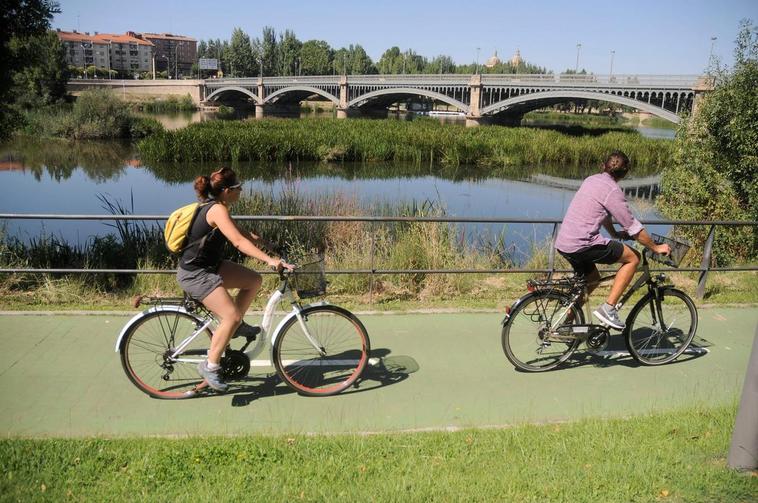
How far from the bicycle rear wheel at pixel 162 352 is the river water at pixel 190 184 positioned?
11924 mm

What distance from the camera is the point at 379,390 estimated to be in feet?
15.5

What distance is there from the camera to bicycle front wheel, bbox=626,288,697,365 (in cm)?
526

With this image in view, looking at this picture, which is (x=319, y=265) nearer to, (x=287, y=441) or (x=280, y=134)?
(x=287, y=441)

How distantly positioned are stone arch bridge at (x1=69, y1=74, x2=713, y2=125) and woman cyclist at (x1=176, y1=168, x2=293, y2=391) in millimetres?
13775

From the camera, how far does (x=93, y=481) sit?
330 centimetres

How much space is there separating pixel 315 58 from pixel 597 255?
150 m

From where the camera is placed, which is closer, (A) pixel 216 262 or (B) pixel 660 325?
(A) pixel 216 262

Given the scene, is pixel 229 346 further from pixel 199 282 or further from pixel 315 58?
pixel 315 58

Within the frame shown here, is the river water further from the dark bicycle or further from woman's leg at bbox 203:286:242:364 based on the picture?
woman's leg at bbox 203:286:242:364

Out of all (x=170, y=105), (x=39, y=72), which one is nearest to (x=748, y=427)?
(x=39, y=72)

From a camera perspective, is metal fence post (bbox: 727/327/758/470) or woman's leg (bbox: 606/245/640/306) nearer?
metal fence post (bbox: 727/327/758/470)

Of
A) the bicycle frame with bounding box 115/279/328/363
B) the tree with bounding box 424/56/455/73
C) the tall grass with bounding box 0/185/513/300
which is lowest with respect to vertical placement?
the tall grass with bounding box 0/185/513/300

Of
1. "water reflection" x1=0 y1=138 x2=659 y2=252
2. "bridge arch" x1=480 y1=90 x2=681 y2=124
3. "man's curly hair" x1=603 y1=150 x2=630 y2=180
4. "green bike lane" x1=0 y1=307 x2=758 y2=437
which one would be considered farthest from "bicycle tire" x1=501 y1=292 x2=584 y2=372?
"bridge arch" x1=480 y1=90 x2=681 y2=124

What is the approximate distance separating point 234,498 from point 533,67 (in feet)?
557
